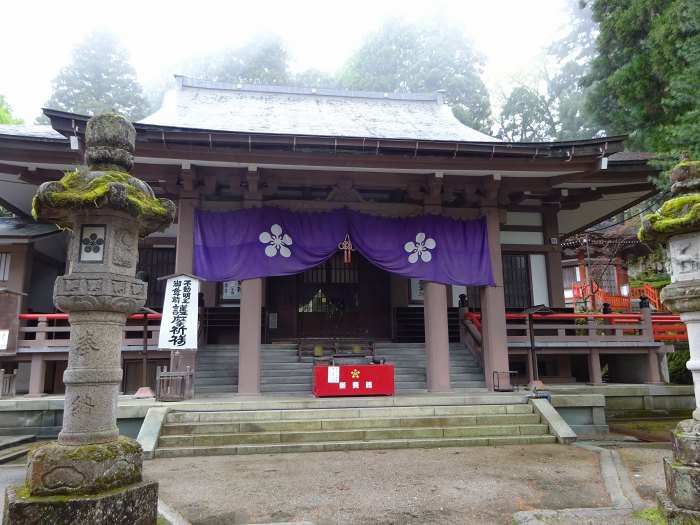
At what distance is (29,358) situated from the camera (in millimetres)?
10664

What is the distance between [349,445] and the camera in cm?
764

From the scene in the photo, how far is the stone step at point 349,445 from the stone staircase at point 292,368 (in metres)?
3.23

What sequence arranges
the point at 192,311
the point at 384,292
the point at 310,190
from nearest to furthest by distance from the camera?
the point at 192,311, the point at 310,190, the point at 384,292

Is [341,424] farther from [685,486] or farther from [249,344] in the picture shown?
[685,486]

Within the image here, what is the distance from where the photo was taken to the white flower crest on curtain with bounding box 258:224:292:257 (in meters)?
10.4

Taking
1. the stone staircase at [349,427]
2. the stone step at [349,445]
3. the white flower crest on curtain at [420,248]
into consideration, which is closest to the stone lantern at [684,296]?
the stone step at [349,445]

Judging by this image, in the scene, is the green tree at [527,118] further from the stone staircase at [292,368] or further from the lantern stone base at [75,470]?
the lantern stone base at [75,470]

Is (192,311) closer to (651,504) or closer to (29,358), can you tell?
(29,358)

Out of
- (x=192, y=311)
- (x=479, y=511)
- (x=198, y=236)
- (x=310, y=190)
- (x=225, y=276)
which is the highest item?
(x=310, y=190)

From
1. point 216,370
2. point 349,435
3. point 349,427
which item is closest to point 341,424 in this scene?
point 349,427

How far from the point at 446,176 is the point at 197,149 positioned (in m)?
5.53

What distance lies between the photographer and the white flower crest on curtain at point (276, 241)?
10367 millimetres

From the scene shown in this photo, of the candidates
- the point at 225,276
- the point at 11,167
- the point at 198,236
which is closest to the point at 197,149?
the point at 198,236

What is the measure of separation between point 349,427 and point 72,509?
17.1ft
